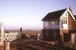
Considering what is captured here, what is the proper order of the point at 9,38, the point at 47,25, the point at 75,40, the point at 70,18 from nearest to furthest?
1. the point at 75,40
2. the point at 9,38
3. the point at 70,18
4. the point at 47,25

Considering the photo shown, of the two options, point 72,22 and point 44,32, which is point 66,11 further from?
point 44,32

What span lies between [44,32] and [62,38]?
4.96m

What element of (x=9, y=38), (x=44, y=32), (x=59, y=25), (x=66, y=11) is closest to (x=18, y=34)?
(x=9, y=38)

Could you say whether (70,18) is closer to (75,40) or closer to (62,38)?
(62,38)

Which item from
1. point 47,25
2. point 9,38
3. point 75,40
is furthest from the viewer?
point 47,25

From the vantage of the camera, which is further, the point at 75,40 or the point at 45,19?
the point at 45,19

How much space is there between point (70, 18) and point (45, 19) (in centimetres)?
482

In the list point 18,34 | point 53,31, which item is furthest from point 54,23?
point 18,34

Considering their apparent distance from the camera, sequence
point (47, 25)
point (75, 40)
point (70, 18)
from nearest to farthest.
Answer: point (75, 40) → point (70, 18) → point (47, 25)

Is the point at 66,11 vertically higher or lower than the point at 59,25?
higher

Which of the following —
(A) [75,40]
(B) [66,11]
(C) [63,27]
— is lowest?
(A) [75,40]

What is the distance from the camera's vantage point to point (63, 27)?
1012 inches

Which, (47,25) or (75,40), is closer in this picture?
(75,40)

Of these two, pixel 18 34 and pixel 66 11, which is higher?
pixel 66 11
